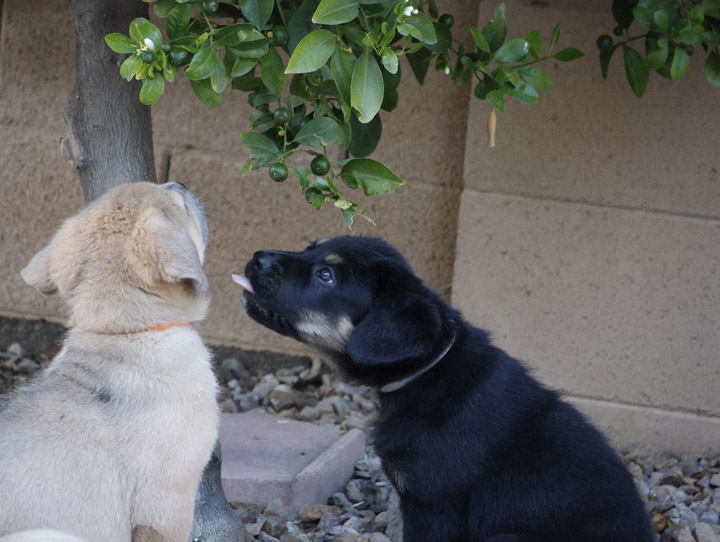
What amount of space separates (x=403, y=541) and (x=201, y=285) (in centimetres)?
134

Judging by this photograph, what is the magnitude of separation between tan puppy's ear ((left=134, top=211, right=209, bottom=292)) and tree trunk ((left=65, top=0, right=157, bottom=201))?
0.65 m

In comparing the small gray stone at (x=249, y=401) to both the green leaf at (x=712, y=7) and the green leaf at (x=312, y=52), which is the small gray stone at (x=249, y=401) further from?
the green leaf at (x=712, y=7)

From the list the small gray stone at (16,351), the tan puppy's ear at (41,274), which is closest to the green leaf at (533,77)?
the tan puppy's ear at (41,274)

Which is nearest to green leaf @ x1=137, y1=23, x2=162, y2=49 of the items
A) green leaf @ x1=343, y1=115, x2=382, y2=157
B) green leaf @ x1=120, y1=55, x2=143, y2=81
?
green leaf @ x1=120, y1=55, x2=143, y2=81

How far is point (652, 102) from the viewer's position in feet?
16.2

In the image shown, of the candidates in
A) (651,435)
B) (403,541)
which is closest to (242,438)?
(403,541)

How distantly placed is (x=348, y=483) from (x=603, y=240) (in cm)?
205

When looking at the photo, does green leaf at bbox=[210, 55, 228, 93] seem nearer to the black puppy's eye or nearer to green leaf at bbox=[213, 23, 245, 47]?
green leaf at bbox=[213, 23, 245, 47]

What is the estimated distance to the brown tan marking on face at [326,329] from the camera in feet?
11.4

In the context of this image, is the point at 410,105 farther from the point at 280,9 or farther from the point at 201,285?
the point at 201,285

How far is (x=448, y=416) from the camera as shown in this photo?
10.7ft

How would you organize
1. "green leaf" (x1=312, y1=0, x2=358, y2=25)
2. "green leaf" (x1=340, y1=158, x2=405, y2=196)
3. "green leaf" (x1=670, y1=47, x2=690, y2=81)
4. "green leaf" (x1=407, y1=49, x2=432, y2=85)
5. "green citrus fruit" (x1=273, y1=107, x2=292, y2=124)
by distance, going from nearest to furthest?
"green leaf" (x1=312, y1=0, x2=358, y2=25), "green leaf" (x1=340, y1=158, x2=405, y2=196), "green citrus fruit" (x1=273, y1=107, x2=292, y2=124), "green leaf" (x1=670, y1=47, x2=690, y2=81), "green leaf" (x1=407, y1=49, x2=432, y2=85)

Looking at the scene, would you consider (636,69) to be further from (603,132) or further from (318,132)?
(318,132)

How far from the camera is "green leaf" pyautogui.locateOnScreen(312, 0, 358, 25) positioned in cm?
261
